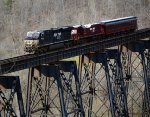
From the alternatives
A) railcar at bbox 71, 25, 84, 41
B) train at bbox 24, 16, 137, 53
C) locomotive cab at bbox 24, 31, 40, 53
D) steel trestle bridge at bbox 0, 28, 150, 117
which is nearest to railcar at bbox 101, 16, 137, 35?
train at bbox 24, 16, 137, 53

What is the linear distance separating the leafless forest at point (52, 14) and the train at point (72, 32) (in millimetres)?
17849

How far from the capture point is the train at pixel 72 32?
35.8 metres

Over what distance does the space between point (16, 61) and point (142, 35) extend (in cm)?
1934

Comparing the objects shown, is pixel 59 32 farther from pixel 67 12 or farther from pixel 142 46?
pixel 67 12

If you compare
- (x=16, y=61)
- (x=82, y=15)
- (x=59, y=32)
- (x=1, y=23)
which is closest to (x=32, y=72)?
(x=16, y=61)

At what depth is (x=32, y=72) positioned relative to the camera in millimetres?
31703

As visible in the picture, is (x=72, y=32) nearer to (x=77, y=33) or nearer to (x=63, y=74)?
(x=77, y=33)

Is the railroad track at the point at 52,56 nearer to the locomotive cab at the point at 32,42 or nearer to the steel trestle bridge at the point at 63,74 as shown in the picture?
the steel trestle bridge at the point at 63,74

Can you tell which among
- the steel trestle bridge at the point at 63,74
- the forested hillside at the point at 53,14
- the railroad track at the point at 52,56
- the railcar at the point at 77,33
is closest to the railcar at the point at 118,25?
the steel trestle bridge at the point at 63,74

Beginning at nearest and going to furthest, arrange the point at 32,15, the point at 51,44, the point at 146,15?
the point at 51,44 → the point at 146,15 → the point at 32,15

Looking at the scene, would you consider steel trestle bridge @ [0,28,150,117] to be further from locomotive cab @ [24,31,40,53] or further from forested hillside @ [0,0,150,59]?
forested hillside @ [0,0,150,59]

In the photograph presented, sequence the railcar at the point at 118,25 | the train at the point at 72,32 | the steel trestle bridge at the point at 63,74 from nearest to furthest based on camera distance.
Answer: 1. the steel trestle bridge at the point at 63,74
2. the train at the point at 72,32
3. the railcar at the point at 118,25

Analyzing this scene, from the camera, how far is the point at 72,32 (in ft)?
130

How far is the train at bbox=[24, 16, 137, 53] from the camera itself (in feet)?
117
